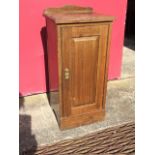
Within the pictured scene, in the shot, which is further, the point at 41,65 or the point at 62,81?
the point at 41,65

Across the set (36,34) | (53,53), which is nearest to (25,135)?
(53,53)

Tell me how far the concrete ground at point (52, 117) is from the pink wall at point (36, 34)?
26cm

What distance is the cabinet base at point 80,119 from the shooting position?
2.80 meters

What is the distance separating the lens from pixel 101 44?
2.60 meters

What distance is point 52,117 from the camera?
10.2ft

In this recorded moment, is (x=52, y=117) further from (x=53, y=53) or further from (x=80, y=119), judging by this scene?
(x=53, y=53)

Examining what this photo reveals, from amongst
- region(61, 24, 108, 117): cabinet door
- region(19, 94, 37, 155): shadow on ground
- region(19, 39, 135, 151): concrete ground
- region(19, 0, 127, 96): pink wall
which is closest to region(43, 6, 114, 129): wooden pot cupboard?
region(61, 24, 108, 117): cabinet door

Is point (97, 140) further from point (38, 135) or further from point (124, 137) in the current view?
point (38, 135)

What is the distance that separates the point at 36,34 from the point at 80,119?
4.79ft

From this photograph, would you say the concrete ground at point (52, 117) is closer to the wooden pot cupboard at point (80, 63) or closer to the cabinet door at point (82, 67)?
the wooden pot cupboard at point (80, 63)

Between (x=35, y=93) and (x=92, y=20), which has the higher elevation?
(x=92, y=20)
